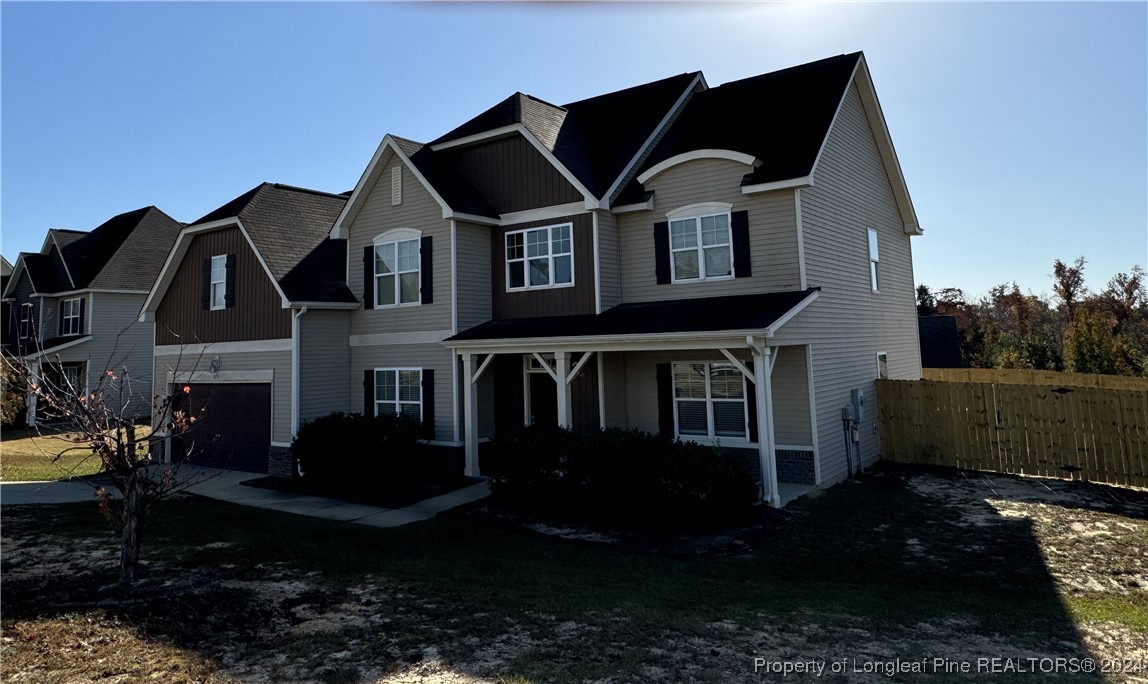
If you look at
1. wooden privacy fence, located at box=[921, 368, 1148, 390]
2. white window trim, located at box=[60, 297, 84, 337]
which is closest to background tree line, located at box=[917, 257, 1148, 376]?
wooden privacy fence, located at box=[921, 368, 1148, 390]

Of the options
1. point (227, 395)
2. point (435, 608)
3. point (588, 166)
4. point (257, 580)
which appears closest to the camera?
point (435, 608)

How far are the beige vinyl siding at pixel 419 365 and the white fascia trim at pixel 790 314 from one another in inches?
299

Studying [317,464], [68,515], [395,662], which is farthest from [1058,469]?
[68,515]

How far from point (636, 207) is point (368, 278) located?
734 cm

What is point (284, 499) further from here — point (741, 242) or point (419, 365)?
point (741, 242)

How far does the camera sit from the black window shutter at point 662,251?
14516 mm

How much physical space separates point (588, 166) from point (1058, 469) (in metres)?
12.3

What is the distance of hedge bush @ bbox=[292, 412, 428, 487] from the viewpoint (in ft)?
45.3

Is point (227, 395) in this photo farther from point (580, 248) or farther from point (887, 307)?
point (887, 307)

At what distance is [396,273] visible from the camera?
16406 millimetres

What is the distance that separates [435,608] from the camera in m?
6.45

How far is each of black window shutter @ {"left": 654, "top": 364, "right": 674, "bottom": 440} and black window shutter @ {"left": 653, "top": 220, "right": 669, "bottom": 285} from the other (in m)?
2.05

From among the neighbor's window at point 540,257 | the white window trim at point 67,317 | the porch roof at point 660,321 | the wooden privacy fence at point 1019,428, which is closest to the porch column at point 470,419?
the porch roof at point 660,321

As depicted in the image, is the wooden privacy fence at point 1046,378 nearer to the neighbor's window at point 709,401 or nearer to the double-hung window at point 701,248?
the neighbor's window at point 709,401
